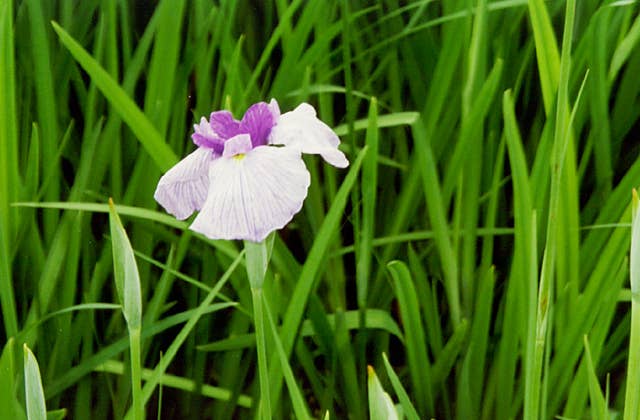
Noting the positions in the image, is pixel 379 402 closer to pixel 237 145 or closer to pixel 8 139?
pixel 237 145

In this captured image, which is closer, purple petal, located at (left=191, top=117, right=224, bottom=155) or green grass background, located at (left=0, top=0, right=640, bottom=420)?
purple petal, located at (left=191, top=117, right=224, bottom=155)

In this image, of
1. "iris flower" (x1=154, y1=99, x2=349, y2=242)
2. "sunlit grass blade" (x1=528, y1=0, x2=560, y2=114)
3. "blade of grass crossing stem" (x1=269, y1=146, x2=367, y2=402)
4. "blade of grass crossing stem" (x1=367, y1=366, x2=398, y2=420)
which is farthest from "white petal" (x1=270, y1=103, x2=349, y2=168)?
"sunlit grass blade" (x1=528, y1=0, x2=560, y2=114)

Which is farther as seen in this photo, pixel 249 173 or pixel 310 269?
pixel 310 269

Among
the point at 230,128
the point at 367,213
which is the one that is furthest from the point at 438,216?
the point at 230,128

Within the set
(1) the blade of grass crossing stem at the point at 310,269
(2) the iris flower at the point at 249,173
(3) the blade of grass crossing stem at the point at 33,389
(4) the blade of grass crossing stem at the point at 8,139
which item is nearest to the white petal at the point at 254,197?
(2) the iris flower at the point at 249,173

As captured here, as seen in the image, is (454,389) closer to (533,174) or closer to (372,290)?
(372,290)

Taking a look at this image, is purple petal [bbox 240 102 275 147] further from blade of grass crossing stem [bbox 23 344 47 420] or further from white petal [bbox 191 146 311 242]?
blade of grass crossing stem [bbox 23 344 47 420]

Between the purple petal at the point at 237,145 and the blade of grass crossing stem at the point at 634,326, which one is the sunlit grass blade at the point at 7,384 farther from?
the blade of grass crossing stem at the point at 634,326
